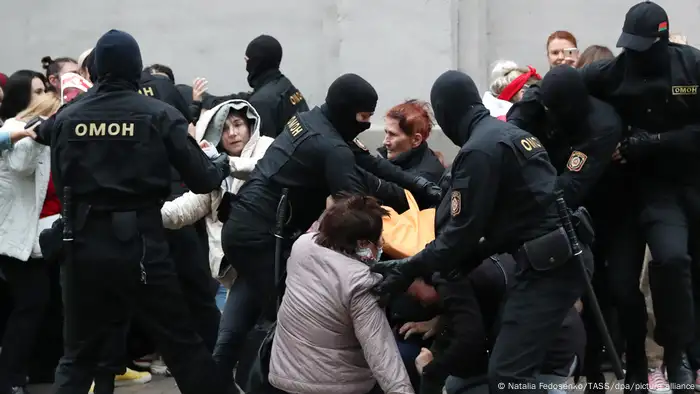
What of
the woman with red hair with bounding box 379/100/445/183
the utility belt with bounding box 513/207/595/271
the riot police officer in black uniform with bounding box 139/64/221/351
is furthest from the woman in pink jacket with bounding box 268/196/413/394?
the riot police officer in black uniform with bounding box 139/64/221/351

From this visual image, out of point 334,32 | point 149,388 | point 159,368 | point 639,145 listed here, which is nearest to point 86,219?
point 149,388

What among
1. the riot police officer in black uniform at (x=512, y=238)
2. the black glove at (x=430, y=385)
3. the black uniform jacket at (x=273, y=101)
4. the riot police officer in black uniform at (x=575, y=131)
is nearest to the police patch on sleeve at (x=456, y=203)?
the riot police officer in black uniform at (x=512, y=238)

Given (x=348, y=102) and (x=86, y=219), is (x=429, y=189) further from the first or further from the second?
(x=86, y=219)

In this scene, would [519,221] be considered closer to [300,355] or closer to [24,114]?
[300,355]

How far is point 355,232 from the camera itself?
16.3 feet

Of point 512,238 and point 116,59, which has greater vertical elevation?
point 116,59

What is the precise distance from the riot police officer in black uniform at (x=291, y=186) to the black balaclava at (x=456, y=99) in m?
0.71

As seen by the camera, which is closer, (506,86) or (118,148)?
(118,148)

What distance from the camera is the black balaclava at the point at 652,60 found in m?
Result: 6.14

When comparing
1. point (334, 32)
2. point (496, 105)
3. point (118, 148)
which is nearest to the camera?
point (118, 148)

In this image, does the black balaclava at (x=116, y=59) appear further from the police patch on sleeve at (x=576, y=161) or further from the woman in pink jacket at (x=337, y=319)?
the police patch on sleeve at (x=576, y=161)

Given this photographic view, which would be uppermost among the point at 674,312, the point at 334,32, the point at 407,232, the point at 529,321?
the point at 334,32

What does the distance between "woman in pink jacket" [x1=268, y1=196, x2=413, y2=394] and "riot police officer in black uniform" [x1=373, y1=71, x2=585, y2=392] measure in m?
0.12

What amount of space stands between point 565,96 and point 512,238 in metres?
1.05
